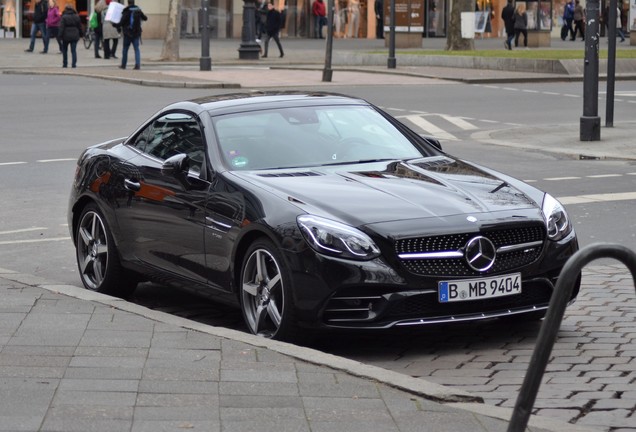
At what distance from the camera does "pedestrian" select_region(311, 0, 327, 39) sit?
60.0 m

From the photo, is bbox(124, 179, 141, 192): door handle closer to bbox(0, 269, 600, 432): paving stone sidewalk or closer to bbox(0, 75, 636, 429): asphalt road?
bbox(0, 75, 636, 429): asphalt road

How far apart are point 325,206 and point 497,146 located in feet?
41.9

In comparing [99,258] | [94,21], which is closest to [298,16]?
[94,21]

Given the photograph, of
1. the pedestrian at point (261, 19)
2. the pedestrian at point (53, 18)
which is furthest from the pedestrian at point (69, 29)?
the pedestrian at point (261, 19)

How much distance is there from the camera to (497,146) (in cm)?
1975

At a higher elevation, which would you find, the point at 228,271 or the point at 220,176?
the point at 220,176

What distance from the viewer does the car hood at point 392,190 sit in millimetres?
7238

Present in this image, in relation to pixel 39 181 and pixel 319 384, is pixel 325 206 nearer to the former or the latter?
pixel 319 384

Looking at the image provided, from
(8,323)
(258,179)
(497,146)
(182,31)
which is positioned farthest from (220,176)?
(182,31)

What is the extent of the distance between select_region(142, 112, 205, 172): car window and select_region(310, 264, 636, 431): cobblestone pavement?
1612mm

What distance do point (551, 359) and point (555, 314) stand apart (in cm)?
262

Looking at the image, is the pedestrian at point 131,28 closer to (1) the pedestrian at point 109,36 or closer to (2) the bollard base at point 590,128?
(1) the pedestrian at point 109,36

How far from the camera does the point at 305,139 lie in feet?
27.9

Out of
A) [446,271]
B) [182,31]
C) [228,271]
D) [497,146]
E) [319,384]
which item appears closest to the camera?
[319,384]
